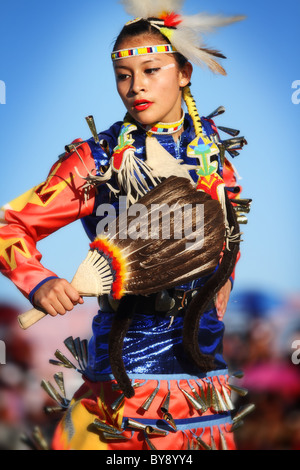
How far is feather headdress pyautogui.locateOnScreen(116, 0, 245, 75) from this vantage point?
2.25 m

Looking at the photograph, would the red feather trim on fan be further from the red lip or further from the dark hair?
the dark hair

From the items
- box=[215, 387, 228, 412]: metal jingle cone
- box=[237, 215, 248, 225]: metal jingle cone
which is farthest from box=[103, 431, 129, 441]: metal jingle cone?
box=[237, 215, 248, 225]: metal jingle cone

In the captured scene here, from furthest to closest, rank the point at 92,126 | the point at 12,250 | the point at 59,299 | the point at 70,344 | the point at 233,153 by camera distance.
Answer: the point at 233,153 → the point at 70,344 → the point at 92,126 → the point at 12,250 → the point at 59,299

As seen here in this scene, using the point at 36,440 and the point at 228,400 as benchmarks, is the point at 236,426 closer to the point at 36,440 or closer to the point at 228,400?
the point at 228,400

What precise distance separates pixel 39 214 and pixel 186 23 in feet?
2.84

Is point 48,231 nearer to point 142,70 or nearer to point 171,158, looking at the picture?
point 171,158

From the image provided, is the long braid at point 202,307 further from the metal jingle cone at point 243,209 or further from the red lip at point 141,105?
the red lip at point 141,105

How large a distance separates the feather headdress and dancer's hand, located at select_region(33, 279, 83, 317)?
0.96 metres

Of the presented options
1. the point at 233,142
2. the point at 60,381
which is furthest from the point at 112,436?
the point at 233,142

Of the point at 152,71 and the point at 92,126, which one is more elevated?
the point at 152,71

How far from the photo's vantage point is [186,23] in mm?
2295

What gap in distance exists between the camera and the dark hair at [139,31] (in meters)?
2.21

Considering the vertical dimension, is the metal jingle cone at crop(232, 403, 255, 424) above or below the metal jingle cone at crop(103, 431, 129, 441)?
below
